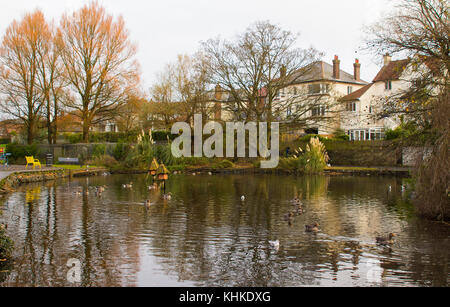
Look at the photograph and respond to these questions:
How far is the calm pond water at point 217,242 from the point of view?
8.00 metres

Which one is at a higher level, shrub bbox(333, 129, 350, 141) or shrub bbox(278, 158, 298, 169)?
shrub bbox(333, 129, 350, 141)

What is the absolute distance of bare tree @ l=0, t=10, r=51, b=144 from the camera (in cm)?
3859

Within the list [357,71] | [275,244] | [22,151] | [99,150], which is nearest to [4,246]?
[275,244]

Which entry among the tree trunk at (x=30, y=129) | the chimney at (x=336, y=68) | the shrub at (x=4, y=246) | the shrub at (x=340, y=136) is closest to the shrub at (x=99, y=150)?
the tree trunk at (x=30, y=129)

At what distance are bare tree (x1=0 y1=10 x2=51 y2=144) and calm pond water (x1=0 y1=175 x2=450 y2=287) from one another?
77.8 ft

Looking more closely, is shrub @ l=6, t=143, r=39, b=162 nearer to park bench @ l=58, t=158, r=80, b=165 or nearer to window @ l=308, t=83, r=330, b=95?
park bench @ l=58, t=158, r=80, b=165

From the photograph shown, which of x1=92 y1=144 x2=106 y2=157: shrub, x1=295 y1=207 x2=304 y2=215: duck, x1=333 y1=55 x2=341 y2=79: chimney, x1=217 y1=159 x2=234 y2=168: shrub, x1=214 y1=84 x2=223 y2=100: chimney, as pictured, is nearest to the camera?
x1=295 y1=207 x2=304 y2=215: duck

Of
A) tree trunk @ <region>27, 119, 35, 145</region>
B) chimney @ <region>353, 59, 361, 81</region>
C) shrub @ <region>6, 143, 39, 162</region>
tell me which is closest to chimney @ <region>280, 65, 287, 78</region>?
shrub @ <region>6, 143, 39, 162</region>

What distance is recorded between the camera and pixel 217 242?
10.6 metres

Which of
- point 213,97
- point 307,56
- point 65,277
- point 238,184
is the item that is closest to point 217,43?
point 213,97

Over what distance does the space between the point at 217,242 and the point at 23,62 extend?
113 ft

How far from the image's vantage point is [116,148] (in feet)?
118

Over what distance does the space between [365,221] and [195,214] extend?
5.05 metres

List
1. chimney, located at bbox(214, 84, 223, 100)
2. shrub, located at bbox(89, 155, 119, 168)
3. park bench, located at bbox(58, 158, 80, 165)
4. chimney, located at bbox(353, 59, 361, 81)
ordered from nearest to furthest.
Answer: shrub, located at bbox(89, 155, 119, 168)
chimney, located at bbox(214, 84, 223, 100)
park bench, located at bbox(58, 158, 80, 165)
chimney, located at bbox(353, 59, 361, 81)
